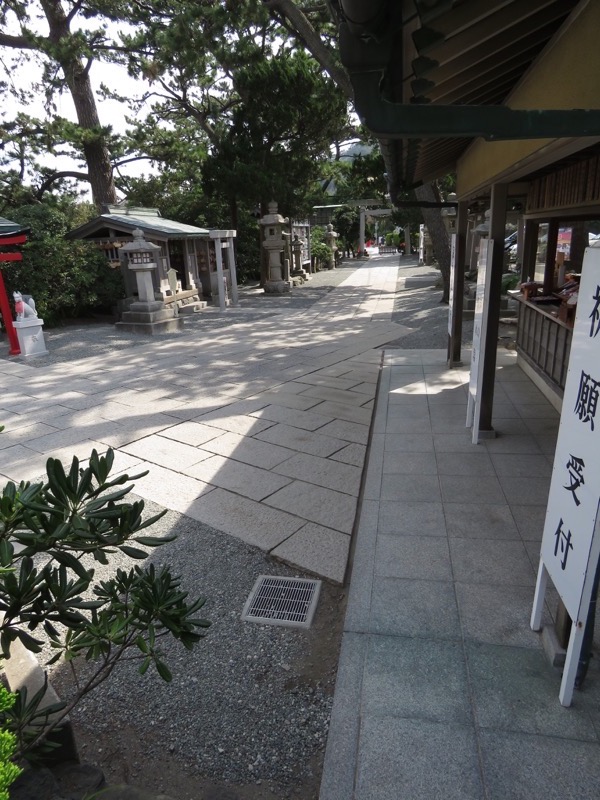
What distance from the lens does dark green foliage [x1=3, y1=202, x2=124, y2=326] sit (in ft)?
36.0

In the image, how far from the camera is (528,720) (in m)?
1.99

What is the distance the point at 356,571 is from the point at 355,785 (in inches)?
48.6

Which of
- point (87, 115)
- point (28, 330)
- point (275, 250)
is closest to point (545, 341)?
point (28, 330)

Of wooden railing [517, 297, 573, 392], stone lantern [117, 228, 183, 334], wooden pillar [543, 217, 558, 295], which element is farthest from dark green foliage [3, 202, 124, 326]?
wooden pillar [543, 217, 558, 295]

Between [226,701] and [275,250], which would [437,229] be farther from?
[226,701]

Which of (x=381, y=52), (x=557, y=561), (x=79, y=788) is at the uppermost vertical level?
(x=381, y=52)

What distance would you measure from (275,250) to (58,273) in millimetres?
7799

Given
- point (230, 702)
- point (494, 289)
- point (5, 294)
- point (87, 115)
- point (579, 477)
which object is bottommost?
point (230, 702)

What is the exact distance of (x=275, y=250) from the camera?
17.4 m

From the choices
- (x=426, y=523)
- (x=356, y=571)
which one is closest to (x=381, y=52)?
(x=356, y=571)

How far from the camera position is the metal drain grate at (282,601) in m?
2.71

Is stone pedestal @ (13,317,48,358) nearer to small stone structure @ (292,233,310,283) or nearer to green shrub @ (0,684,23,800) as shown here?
green shrub @ (0,684,23,800)

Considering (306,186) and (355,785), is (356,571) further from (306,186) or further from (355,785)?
(306,186)

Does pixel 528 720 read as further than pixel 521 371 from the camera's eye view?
No
